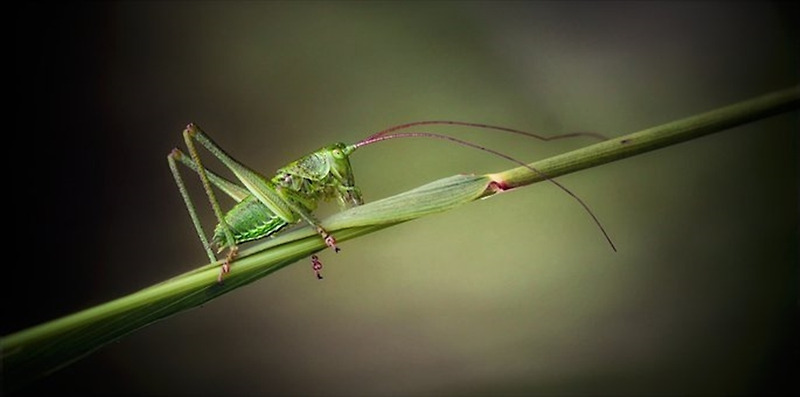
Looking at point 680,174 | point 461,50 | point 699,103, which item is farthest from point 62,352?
point 699,103

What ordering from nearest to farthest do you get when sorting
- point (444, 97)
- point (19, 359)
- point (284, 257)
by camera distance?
point (19, 359) < point (284, 257) < point (444, 97)

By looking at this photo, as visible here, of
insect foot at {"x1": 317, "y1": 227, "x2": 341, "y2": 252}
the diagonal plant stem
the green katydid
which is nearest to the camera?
the diagonal plant stem

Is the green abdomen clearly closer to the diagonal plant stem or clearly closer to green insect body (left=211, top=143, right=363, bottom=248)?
green insect body (left=211, top=143, right=363, bottom=248)

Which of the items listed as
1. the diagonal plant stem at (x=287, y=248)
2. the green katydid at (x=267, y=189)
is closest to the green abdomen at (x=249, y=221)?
the green katydid at (x=267, y=189)

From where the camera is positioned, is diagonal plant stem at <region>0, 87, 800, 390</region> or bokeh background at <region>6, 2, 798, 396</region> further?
bokeh background at <region>6, 2, 798, 396</region>

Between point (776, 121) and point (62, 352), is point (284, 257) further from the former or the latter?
point (776, 121)

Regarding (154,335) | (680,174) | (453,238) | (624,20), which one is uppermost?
(624,20)

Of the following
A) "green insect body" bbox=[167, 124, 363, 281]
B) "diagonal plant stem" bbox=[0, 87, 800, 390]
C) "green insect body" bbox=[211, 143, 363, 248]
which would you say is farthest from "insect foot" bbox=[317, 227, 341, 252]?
"green insect body" bbox=[211, 143, 363, 248]
